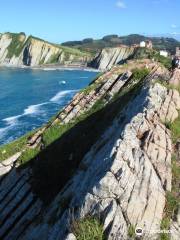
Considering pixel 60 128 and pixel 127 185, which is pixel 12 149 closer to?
pixel 60 128

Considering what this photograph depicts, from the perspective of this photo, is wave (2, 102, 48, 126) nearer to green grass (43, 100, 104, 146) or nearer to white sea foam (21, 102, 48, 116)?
white sea foam (21, 102, 48, 116)

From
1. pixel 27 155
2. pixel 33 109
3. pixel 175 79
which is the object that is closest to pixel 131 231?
pixel 175 79

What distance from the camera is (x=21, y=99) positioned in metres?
124

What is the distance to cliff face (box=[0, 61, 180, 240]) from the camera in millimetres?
18938

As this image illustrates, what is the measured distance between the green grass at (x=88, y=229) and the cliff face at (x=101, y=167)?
195 mm

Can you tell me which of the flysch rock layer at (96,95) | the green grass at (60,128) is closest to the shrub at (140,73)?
the flysch rock layer at (96,95)

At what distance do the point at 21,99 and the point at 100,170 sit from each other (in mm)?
104511

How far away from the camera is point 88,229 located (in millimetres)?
17922

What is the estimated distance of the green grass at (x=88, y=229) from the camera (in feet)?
58.0

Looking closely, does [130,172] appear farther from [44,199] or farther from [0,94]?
[0,94]

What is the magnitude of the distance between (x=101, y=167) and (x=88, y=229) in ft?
14.2

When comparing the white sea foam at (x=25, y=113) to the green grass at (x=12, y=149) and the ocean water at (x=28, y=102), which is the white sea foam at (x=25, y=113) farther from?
the green grass at (x=12, y=149)

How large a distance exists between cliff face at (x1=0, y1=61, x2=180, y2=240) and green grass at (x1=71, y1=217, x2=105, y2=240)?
0.64ft

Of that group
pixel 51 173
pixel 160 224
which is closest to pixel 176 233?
pixel 160 224
